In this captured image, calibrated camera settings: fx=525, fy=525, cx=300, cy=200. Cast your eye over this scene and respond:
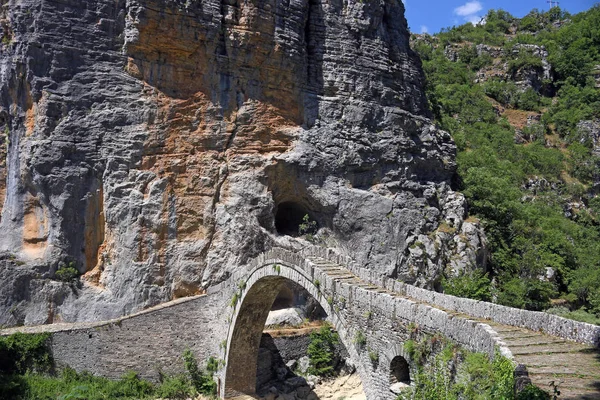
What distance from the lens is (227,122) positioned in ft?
84.2

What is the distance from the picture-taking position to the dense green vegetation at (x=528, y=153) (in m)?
28.3

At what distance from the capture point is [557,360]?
26.5 feet

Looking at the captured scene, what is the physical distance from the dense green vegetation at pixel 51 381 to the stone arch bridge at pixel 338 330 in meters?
0.42

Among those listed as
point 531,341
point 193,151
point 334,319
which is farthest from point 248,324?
point 531,341

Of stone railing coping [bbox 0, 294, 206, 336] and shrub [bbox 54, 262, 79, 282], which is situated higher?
shrub [bbox 54, 262, 79, 282]

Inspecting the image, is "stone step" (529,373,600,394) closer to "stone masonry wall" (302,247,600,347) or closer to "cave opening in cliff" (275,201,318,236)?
"stone masonry wall" (302,247,600,347)

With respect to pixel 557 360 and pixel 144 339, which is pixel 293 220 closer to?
pixel 144 339

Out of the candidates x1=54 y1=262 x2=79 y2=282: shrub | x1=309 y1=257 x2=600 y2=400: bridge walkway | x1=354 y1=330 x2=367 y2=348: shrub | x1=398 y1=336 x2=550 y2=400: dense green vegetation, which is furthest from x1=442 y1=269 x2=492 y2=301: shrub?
x1=54 y1=262 x2=79 y2=282: shrub

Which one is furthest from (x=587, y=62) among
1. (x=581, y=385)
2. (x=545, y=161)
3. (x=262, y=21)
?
(x=581, y=385)

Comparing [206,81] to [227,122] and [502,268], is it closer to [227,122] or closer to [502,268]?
[227,122]

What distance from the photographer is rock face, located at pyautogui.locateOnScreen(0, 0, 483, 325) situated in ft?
75.7

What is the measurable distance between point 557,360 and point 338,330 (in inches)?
260

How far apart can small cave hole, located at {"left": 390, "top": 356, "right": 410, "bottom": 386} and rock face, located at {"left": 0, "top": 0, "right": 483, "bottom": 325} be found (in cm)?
1351

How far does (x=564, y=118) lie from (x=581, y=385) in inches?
1969
